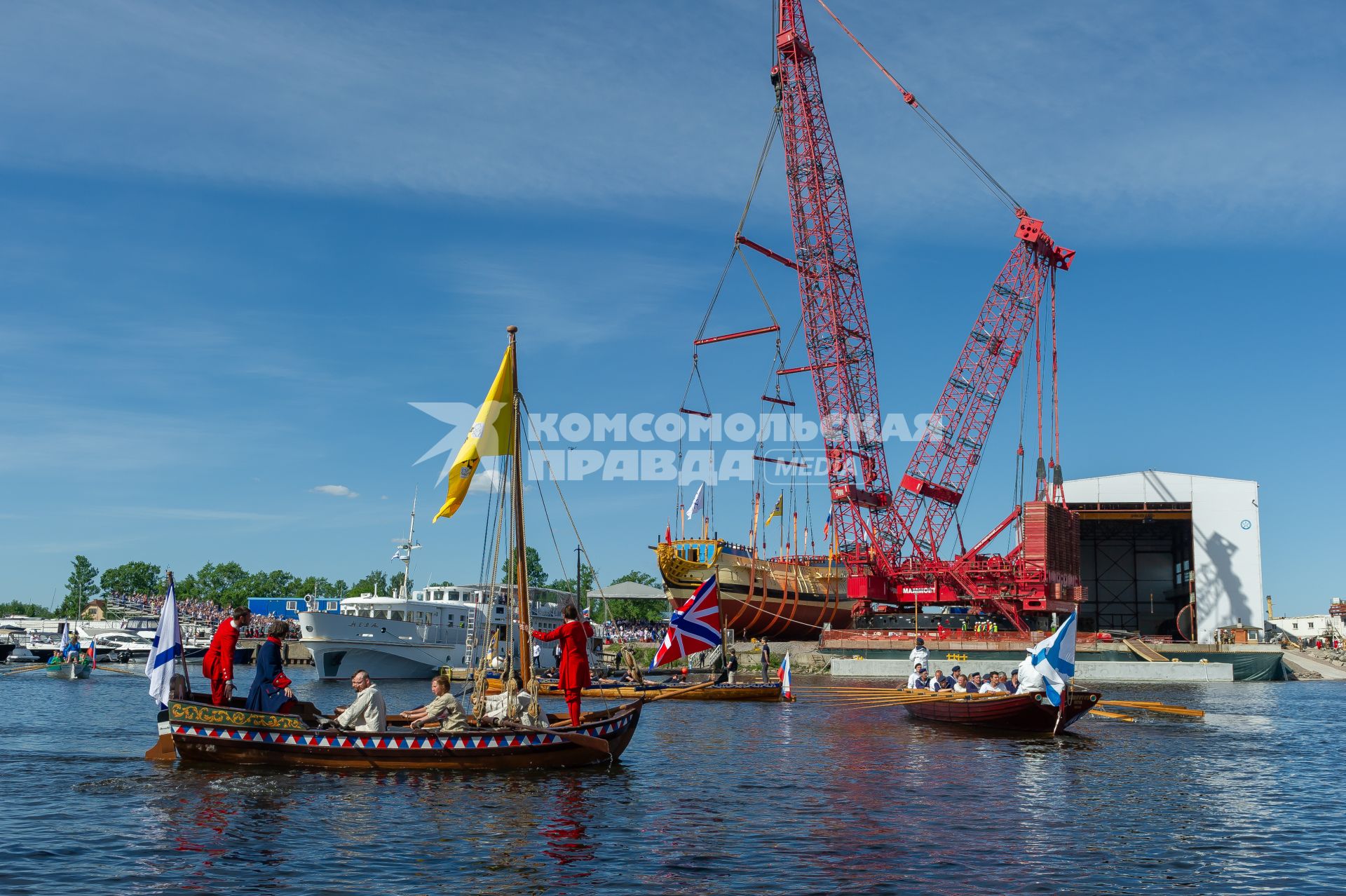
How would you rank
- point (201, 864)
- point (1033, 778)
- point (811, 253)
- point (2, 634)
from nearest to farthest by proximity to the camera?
point (201, 864) < point (1033, 778) < point (811, 253) < point (2, 634)

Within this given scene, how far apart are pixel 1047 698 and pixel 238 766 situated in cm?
2405

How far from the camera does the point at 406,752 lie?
2319cm

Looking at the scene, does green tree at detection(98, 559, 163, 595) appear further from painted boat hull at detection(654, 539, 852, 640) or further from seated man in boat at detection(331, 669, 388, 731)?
seated man in boat at detection(331, 669, 388, 731)

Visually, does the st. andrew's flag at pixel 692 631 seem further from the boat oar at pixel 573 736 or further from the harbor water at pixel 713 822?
the boat oar at pixel 573 736

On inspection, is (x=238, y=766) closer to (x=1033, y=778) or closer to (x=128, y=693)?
(x=1033, y=778)

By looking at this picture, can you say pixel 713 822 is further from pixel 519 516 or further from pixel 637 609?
pixel 637 609

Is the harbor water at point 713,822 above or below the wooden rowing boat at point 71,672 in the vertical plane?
above

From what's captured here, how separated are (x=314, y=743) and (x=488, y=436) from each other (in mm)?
8459

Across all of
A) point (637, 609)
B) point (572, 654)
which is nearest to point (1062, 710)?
point (572, 654)

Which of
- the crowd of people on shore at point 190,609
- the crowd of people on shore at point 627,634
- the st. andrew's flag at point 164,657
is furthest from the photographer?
the crowd of people on shore at point 190,609

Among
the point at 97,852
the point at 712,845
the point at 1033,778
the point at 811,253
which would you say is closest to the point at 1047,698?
the point at 1033,778

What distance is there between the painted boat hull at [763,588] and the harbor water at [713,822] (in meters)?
54.8

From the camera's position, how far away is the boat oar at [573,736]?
79.2 feet

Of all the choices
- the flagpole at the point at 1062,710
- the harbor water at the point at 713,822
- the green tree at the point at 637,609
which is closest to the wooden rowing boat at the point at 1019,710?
the flagpole at the point at 1062,710
